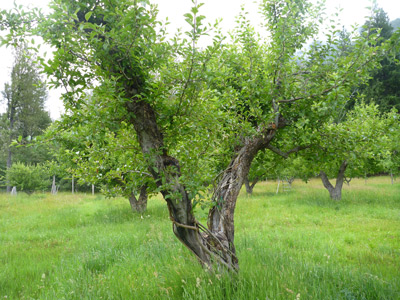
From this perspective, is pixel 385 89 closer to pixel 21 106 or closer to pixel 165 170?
pixel 165 170

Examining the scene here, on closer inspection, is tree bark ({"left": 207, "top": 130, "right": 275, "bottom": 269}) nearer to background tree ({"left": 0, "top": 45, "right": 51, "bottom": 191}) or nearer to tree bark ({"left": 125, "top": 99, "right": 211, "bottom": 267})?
tree bark ({"left": 125, "top": 99, "right": 211, "bottom": 267})

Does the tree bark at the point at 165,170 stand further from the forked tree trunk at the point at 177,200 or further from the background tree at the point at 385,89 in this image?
the background tree at the point at 385,89

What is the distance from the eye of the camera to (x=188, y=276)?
3498mm

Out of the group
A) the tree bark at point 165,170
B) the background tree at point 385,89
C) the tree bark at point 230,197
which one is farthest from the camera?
the background tree at point 385,89

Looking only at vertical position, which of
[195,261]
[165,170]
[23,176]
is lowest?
[195,261]

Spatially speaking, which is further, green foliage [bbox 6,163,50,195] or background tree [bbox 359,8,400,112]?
background tree [bbox 359,8,400,112]

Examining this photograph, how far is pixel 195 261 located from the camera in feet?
12.6

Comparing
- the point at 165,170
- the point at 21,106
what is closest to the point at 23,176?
the point at 21,106

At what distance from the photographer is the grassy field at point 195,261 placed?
3.29 metres

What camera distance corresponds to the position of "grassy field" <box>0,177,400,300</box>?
Result: 3295 mm

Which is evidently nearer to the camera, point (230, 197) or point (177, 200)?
point (177, 200)

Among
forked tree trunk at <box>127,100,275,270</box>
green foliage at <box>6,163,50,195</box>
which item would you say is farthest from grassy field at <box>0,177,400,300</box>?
green foliage at <box>6,163,50,195</box>

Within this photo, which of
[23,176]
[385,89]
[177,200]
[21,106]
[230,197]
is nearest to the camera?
[177,200]

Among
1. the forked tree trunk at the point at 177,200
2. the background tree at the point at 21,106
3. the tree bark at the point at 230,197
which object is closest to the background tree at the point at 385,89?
the tree bark at the point at 230,197
